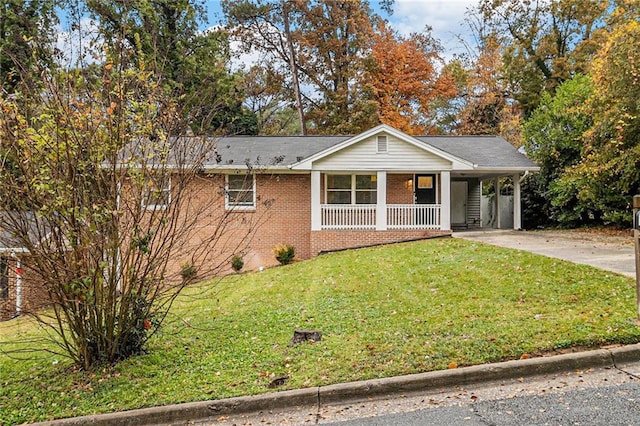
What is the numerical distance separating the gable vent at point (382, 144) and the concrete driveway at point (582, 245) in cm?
369

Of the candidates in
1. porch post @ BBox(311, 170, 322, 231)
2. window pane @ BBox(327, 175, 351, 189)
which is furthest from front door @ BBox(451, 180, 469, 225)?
porch post @ BBox(311, 170, 322, 231)

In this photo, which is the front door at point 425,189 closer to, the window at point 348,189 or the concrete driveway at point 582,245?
the window at point 348,189

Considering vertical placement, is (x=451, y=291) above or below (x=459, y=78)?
below

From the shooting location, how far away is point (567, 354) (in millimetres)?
4188

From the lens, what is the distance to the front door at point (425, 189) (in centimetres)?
1543

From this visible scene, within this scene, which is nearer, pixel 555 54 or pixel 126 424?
pixel 126 424

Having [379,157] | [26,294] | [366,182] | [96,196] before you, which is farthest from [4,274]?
[366,182]

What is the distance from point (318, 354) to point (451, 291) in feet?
10.3

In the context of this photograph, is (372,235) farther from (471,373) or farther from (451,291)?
(471,373)

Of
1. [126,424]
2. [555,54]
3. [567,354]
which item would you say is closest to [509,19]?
[555,54]

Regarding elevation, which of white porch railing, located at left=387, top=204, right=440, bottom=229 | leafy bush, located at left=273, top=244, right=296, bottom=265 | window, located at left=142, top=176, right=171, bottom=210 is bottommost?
leafy bush, located at left=273, top=244, right=296, bottom=265

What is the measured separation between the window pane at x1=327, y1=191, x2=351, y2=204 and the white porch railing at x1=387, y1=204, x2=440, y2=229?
1.62 m

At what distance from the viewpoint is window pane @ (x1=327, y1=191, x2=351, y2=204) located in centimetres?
1486

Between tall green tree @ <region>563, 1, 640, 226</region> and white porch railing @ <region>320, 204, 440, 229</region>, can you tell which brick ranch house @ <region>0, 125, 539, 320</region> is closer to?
white porch railing @ <region>320, 204, 440, 229</region>
